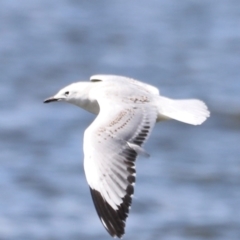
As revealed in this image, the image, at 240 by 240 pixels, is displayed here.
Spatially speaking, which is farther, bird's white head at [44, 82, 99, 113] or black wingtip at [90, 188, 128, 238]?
bird's white head at [44, 82, 99, 113]

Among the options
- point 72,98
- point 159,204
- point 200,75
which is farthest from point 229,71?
point 72,98

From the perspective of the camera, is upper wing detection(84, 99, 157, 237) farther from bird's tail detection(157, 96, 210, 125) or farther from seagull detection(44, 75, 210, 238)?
bird's tail detection(157, 96, 210, 125)

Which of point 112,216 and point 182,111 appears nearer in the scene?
point 112,216

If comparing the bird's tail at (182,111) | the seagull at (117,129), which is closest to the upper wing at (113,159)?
the seagull at (117,129)

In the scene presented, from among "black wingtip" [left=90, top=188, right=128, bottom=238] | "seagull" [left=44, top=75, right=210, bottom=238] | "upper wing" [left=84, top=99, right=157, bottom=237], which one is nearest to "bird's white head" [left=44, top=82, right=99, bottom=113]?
"seagull" [left=44, top=75, right=210, bottom=238]

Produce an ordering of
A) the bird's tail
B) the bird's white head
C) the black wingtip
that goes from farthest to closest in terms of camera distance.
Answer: the bird's white head, the bird's tail, the black wingtip

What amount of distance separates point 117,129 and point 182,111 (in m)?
0.55

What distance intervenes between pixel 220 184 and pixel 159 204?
34.5 inches

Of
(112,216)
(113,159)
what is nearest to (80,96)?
(113,159)

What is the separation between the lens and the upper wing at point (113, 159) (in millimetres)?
5742

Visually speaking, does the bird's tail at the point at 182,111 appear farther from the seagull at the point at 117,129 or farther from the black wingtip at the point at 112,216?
the black wingtip at the point at 112,216

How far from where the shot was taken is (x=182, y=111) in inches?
254

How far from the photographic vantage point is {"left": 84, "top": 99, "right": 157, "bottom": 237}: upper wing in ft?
18.8

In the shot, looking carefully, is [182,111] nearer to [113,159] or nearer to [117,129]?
[117,129]
